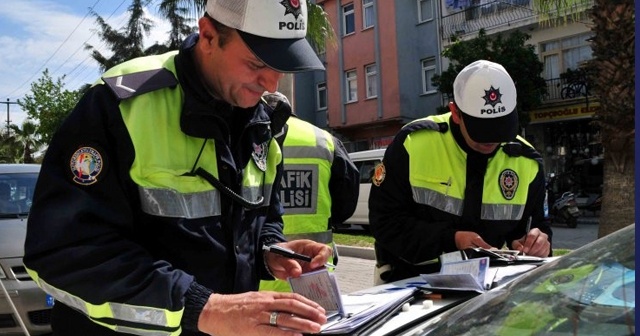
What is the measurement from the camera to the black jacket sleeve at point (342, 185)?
3055 millimetres

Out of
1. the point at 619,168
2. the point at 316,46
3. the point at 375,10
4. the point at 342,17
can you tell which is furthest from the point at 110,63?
the point at 619,168

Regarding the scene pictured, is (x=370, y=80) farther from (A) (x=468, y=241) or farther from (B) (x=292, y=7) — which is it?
(B) (x=292, y=7)

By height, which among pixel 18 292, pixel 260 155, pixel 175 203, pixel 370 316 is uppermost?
pixel 260 155

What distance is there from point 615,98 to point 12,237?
21.8ft

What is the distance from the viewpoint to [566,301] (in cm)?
154

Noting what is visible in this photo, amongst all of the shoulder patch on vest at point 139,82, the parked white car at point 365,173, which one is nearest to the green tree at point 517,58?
the parked white car at point 365,173

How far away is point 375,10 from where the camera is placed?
21.0 meters

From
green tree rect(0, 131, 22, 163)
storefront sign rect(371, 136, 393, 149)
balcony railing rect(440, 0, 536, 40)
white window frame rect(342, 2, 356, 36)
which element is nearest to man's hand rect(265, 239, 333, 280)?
balcony railing rect(440, 0, 536, 40)

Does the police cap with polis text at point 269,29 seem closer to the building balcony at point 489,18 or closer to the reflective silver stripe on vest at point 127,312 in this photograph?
the reflective silver stripe on vest at point 127,312

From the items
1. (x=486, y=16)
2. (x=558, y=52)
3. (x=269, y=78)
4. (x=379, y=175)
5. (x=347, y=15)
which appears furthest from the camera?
(x=347, y=15)

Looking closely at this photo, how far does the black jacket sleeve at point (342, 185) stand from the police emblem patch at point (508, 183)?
0.78 meters

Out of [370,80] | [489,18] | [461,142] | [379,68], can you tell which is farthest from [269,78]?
[370,80]

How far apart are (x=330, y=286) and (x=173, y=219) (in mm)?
470

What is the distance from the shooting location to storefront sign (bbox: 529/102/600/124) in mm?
16156
